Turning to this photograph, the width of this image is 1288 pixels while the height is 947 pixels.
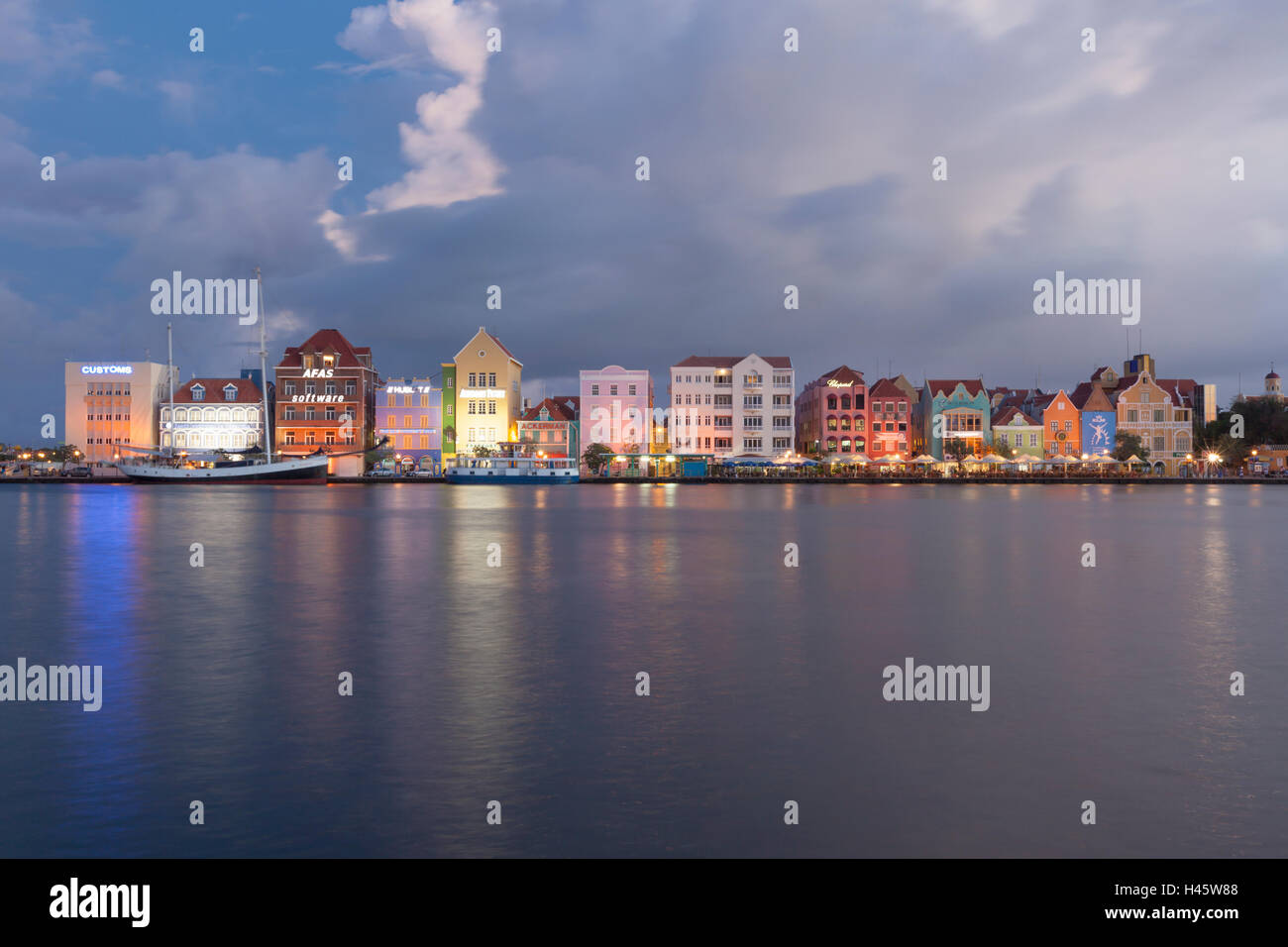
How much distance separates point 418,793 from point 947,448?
117 meters

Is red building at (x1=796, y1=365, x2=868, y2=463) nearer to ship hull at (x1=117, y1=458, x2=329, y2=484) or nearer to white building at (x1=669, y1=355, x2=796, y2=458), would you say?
white building at (x1=669, y1=355, x2=796, y2=458)

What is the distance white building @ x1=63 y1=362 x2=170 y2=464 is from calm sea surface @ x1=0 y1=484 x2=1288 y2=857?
314 feet

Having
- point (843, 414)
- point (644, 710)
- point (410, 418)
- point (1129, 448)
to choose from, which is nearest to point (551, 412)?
point (410, 418)

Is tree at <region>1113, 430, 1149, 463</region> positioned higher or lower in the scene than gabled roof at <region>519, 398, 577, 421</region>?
lower

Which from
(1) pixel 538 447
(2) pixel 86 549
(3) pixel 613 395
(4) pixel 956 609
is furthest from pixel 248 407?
(4) pixel 956 609

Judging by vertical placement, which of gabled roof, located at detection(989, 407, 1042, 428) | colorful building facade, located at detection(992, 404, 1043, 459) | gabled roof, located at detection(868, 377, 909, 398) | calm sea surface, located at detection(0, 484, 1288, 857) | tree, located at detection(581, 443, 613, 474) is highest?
gabled roof, located at detection(868, 377, 909, 398)

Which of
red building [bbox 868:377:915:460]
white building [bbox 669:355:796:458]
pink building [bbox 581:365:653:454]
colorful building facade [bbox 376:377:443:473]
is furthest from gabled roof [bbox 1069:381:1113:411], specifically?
colorful building facade [bbox 376:377:443:473]

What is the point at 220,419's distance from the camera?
115 m

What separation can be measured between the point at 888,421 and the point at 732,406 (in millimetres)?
20522

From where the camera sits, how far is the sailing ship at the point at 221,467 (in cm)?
10731

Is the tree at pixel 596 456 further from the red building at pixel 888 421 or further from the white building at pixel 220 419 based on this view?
the white building at pixel 220 419

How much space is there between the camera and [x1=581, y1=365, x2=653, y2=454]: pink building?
115 metres

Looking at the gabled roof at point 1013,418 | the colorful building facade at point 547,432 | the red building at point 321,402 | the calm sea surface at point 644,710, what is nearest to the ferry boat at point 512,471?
the colorful building facade at point 547,432
